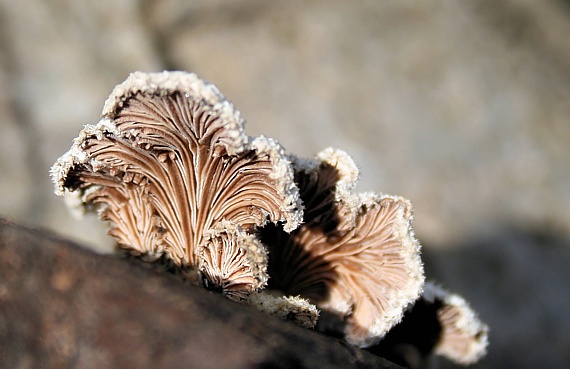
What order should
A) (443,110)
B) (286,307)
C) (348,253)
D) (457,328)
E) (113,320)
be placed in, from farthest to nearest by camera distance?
(443,110) < (457,328) < (348,253) < (286,307) < (113,320)

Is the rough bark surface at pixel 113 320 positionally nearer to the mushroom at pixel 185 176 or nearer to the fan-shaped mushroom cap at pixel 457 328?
the mushroom at pixel 185 176

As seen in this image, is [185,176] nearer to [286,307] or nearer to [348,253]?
[286,307]

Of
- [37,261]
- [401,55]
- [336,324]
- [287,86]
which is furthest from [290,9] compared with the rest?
[37,261]

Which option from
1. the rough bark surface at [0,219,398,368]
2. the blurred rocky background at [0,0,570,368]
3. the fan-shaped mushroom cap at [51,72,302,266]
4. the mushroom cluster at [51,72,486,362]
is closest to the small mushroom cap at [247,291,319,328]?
the mushroom cluster at [51,72,486,362]

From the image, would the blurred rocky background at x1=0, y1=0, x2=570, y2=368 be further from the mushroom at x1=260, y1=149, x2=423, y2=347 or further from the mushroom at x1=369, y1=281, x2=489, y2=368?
the mushroom at x1=260, y1=149, x2=423, y2=347

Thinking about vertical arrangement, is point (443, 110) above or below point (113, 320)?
above

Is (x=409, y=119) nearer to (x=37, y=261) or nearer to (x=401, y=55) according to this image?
(x=401, y=55)

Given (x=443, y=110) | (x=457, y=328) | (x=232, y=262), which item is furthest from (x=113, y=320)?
(x=443, y=110)
